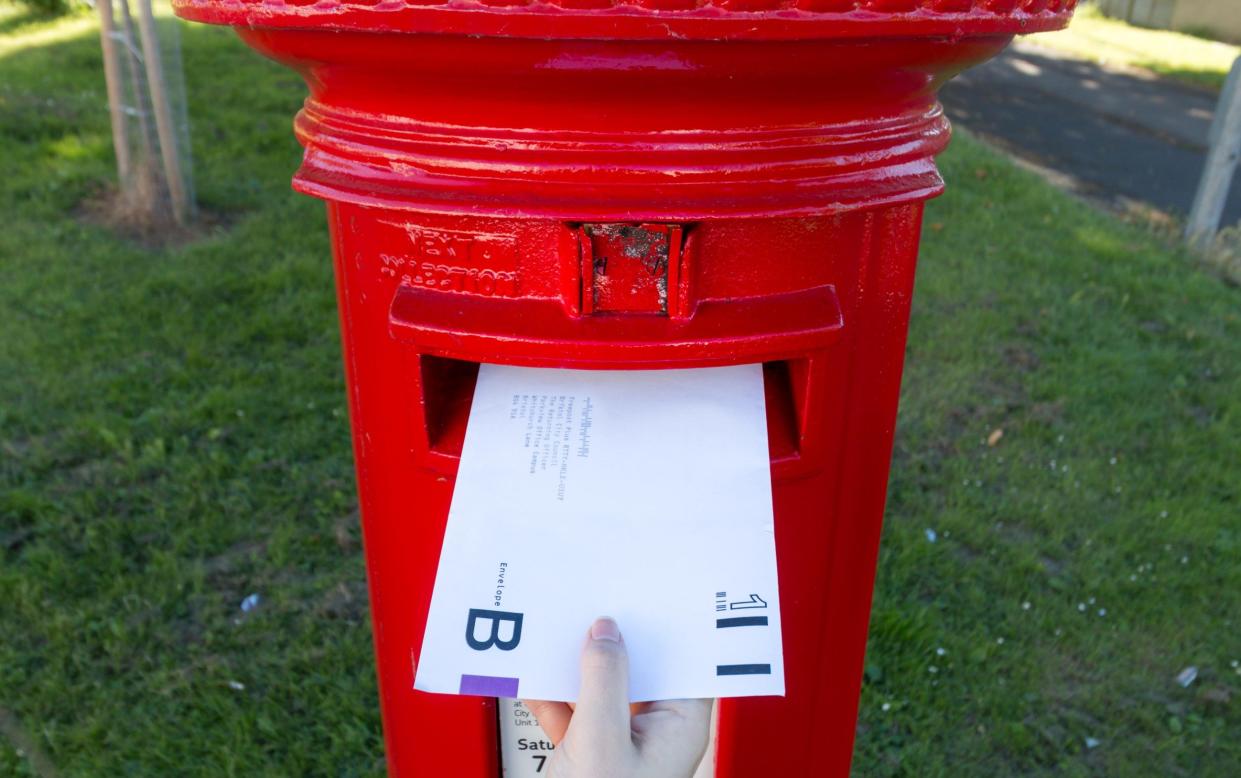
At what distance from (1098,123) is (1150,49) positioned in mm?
6612

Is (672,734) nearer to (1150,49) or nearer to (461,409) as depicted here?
(461,409)

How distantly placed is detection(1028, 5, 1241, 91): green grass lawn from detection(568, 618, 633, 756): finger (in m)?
13.3

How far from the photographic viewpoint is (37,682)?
2.44 metres

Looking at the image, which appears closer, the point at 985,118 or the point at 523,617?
the point at 523,617

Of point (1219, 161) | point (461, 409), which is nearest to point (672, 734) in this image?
point (461, 409)

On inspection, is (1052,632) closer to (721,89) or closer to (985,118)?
(721,89)

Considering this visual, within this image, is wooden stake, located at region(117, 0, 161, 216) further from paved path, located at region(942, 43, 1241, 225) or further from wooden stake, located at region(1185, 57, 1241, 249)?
paved path, located at region(942, 43, 1241, 225)

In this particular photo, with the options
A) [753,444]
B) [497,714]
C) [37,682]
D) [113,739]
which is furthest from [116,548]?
[753,444]

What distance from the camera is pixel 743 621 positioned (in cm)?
110

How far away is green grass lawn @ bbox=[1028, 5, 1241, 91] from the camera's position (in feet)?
41.7

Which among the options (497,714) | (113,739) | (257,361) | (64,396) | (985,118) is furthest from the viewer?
(985,118)

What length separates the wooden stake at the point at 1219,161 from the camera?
16.8ft

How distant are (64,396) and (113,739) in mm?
1663

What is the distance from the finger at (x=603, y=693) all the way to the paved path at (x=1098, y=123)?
6859mm
